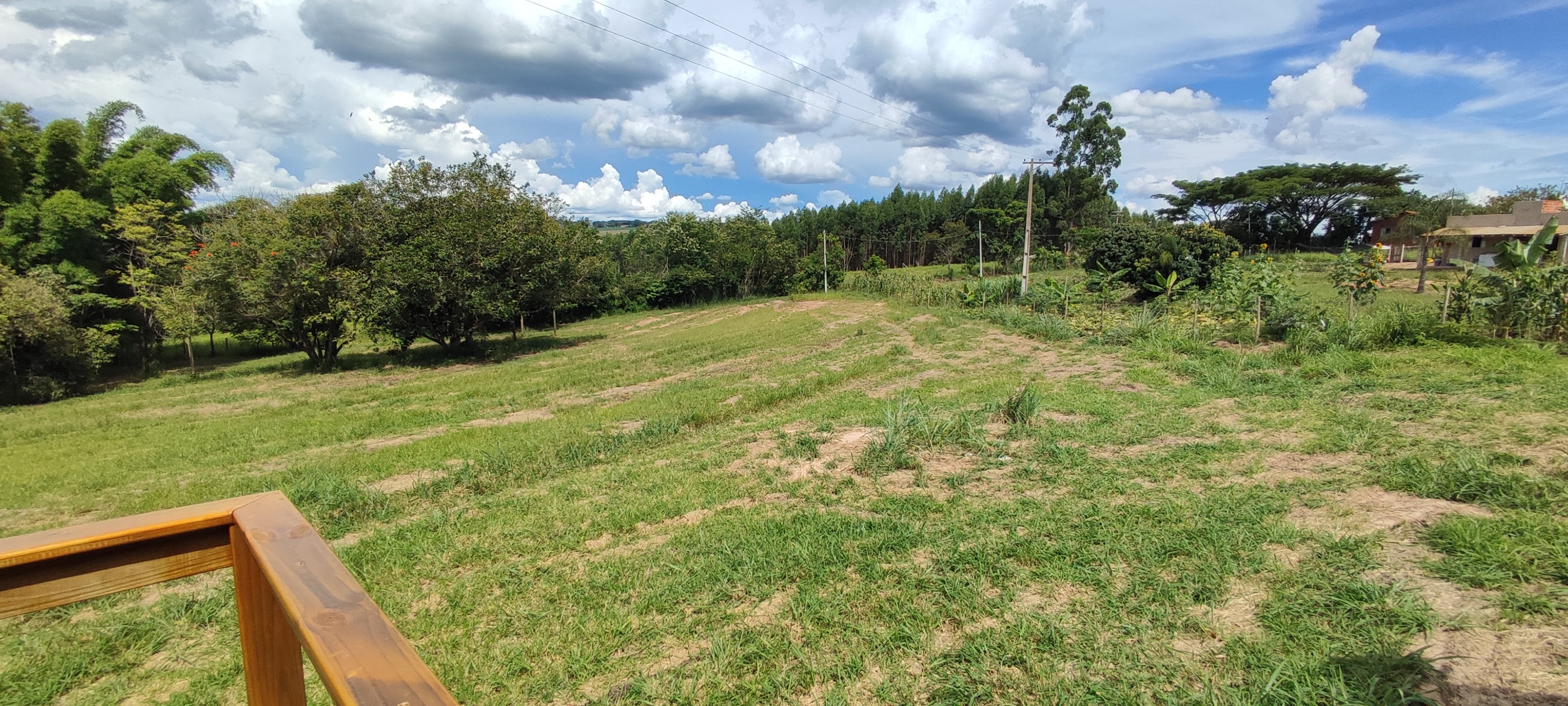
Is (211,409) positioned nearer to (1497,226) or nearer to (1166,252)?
(1166,252)

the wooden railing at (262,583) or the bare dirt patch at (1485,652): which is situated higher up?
the wooden railing at (262,583)

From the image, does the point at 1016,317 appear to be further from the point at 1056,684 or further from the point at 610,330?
the point at 610,330

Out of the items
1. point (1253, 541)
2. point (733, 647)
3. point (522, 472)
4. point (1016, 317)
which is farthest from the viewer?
point (1016, 317)

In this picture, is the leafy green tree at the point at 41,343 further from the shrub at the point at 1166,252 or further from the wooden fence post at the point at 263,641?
the shrub at the point at 1166,252

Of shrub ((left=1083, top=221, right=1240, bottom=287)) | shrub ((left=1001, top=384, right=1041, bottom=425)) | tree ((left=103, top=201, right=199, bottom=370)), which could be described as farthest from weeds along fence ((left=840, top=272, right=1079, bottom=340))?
tree ((left=103, top=201, right=199, bottom=370))

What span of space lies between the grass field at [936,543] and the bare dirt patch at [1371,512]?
2 centimetres

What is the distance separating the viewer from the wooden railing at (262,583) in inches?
33.0

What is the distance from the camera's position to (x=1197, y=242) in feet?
67.5

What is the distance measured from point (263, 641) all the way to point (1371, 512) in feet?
17.8

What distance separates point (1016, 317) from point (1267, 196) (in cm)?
3434

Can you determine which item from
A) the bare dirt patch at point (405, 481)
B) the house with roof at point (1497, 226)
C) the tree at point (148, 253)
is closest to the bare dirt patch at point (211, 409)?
the tree at point (148, 253)

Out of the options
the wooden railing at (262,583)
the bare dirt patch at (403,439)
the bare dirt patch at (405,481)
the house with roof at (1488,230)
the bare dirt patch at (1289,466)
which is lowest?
the bare dirt patch at (403,439)

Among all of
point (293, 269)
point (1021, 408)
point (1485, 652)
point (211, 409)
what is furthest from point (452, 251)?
point (1485, 652)

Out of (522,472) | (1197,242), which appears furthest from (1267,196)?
(522,472)
